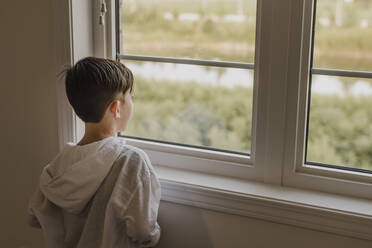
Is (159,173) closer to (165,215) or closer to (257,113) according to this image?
(165,215)

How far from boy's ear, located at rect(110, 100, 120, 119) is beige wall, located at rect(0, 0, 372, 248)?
43 centimetres

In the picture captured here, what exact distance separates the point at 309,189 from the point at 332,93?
0.34 meters

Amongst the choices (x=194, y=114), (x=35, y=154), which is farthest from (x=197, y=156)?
(x=35, y=154)

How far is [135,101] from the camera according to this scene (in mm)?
2082

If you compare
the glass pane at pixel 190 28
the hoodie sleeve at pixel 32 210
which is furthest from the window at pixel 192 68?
the hoodie sleeve at pixel 32 210

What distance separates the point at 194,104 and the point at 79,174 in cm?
54

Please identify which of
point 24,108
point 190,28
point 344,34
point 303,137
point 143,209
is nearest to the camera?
point 143,209

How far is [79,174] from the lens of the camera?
1616 millimetres

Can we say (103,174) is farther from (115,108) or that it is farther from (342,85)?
(342,85)

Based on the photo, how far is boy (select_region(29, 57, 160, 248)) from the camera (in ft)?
5.25

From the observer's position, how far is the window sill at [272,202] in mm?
1658

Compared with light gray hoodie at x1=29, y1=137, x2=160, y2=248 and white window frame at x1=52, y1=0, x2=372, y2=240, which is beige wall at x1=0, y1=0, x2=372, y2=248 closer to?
white window frame at x1=52, y1=0, x2=372, y2=240

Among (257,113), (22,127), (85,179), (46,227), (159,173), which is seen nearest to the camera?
(85,179)

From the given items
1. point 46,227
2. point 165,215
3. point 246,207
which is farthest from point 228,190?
point 46,227
